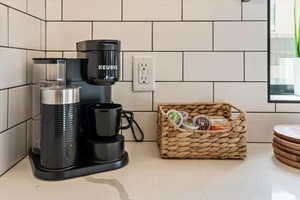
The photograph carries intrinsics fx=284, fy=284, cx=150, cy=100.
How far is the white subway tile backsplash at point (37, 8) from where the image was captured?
0.82 m

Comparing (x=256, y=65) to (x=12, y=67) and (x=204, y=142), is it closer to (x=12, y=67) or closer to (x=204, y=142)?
(x=204, y=142)

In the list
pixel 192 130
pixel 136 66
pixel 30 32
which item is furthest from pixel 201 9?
pixel 30 32

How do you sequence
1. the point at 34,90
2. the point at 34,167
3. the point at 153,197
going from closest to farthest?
1. the point at 153,197
2. the point at 34,167
3. the point at 34,90

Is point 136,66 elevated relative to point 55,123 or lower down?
elevated

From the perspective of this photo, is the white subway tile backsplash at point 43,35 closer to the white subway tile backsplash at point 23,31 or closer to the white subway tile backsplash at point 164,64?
the white subway tile backsplash at point 23,31

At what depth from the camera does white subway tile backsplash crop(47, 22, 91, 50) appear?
0.95 m

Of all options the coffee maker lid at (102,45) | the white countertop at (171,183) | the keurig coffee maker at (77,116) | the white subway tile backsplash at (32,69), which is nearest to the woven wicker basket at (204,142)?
the white countertop at (171,183)

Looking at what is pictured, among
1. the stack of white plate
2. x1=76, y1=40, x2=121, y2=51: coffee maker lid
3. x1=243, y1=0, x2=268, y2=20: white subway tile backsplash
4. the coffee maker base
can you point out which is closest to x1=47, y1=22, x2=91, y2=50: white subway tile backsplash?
x1=76, y1=40, x2=121, y2=51: coffee maker lid

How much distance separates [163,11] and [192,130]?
0.42 meters

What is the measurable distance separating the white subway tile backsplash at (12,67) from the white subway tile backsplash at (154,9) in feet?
1.21

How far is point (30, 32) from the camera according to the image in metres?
0.83

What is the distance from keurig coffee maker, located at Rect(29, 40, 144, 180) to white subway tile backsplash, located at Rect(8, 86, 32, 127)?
0.11 ft

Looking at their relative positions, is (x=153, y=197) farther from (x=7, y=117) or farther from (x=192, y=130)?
(x=7, y=117)

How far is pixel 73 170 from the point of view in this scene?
0.66m
